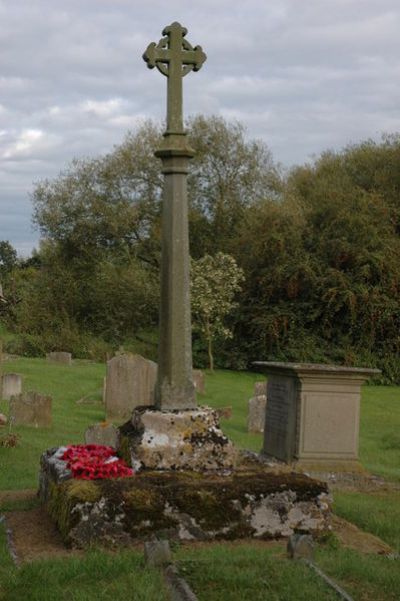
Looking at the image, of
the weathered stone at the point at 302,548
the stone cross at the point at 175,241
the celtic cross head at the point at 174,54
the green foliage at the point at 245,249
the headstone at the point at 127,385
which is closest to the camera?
the weathered stone at the point at 302,548

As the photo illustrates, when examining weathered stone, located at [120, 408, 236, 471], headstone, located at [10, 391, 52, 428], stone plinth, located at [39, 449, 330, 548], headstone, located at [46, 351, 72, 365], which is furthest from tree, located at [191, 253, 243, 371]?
stone plinth, located at [39, 449, 330, 548]

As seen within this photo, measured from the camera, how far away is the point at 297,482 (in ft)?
24.8

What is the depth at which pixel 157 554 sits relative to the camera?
19.7 ft

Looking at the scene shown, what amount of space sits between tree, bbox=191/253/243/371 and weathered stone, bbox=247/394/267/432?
45.8 ft

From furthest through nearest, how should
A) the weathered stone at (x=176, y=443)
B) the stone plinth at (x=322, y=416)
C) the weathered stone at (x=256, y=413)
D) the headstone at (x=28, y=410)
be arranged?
the weathered stone at (x=256, y=413) < the headstone at (x=28, y=410) < the stone plinth at (x=322, y=416) < the weathered stone at (x=176, y=443)

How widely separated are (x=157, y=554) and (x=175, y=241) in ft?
10.8

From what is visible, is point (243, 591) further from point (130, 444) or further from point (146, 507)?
point (130, 444)

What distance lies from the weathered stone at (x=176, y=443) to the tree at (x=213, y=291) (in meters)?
23.6

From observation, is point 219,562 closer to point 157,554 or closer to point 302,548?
point 157,554

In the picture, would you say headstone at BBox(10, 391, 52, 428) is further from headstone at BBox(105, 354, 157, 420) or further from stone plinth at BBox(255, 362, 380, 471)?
stone plinth at BBox(255, 362, 380, 471)

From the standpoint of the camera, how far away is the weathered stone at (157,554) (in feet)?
19.6

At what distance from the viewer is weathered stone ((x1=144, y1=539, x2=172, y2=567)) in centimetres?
599

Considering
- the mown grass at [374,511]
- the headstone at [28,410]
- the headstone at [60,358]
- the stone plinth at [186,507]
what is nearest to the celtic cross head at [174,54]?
the stone plinth at [186,507]

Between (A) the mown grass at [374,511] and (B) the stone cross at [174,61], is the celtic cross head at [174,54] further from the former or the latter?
(A) the mown grass at [374,511]
